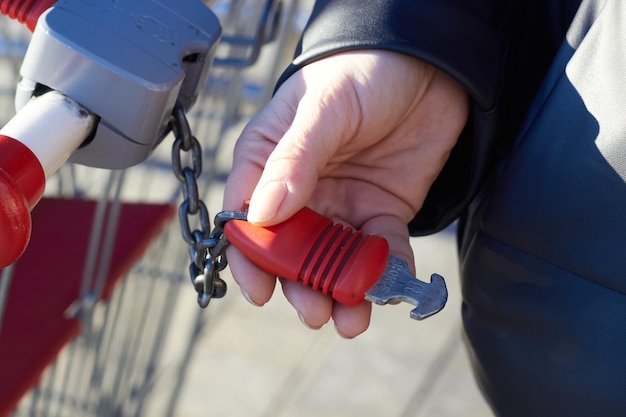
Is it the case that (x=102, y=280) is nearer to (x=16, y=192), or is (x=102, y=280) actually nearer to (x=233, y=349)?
(x=16, y=192)

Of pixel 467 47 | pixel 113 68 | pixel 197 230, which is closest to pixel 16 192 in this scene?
pixel 113 68

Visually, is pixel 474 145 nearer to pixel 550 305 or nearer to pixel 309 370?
pixel 550 305

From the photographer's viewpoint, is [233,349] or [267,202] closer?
[267,202]

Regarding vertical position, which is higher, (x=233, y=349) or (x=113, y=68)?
(x=113, y=68)

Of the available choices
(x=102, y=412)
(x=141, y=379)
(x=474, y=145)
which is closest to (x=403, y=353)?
(x=141, y=379)

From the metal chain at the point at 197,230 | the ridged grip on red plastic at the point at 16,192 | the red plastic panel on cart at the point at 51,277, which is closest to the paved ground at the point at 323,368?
the red plastic panel on cart at the point at 51,277

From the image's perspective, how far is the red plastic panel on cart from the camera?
4.84 ft

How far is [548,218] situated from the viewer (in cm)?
114

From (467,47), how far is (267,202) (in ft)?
1.18

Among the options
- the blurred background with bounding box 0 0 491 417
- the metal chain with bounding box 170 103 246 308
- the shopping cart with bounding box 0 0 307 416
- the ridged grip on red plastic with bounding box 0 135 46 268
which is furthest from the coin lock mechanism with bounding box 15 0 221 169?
the blurred background with bounding box 0 0 491 417

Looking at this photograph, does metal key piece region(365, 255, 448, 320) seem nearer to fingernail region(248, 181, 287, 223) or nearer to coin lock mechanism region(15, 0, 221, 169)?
Answer: fingernail region(248, 181, 287, 223)

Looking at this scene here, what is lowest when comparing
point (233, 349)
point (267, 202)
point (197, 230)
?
point (233, 349)

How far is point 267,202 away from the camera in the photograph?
968mm

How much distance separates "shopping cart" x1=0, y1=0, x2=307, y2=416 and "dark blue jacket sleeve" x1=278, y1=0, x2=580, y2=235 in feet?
0.86
